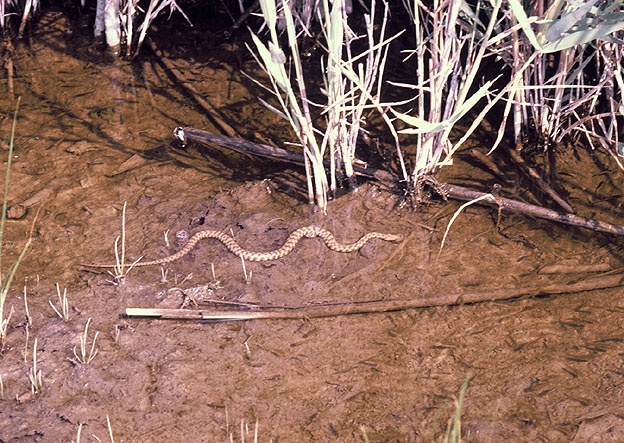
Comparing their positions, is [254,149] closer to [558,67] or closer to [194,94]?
[194,94]

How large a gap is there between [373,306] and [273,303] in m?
0.75

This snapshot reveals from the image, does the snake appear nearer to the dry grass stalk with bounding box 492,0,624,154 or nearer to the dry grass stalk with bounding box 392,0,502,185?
the dry grass stalk with bounding box 392,0,502,185

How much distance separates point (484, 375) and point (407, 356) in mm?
533

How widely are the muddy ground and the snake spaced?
0.07 m

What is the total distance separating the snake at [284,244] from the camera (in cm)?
585

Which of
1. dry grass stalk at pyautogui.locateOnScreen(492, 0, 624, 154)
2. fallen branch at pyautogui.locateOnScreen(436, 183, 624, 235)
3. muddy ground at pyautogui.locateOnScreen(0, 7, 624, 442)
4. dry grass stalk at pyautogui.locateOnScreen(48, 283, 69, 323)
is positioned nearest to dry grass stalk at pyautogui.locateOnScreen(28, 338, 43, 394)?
muddy ground at pyautogui.locateOnScreen(0, 7, 624, 442)

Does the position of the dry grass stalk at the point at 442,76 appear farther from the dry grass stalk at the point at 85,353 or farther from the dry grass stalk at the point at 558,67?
the dry grass stalk at the point at 85,353

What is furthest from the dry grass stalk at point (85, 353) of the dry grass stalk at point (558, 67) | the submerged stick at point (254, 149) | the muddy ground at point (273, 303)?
the dry grass stalk at point (558, 67)

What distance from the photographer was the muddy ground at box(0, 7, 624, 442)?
4535mm

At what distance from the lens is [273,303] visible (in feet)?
17.7

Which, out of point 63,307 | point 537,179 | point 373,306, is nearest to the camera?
point 63,307

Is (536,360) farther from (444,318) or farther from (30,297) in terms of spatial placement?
(30,297)

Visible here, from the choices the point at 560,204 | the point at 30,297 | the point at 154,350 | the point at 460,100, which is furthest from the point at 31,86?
the point at 560,204

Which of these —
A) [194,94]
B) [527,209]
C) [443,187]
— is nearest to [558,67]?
[527,209]
